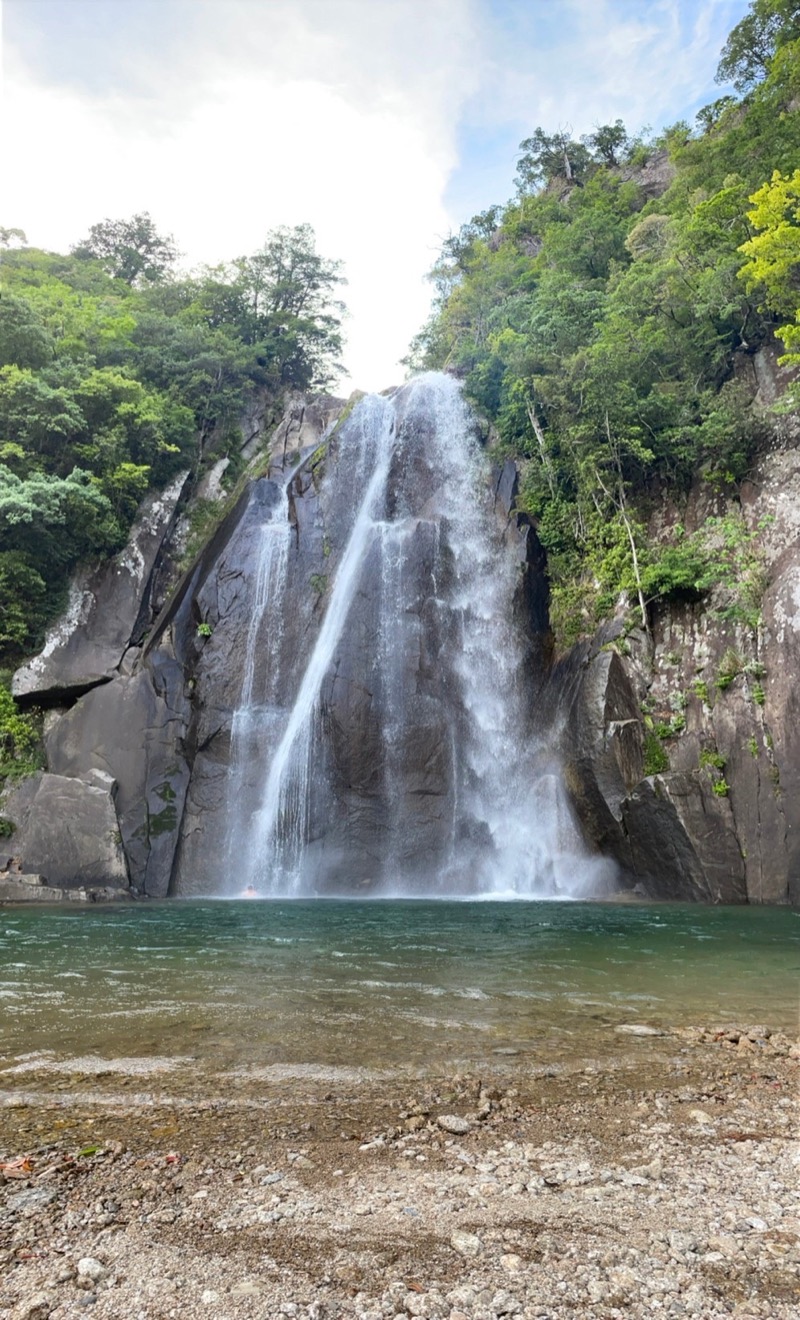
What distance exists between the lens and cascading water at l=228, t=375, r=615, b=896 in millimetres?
16312

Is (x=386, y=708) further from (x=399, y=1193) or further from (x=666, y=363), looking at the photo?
(x=399, y=1193)

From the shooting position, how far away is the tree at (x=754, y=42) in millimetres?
21625

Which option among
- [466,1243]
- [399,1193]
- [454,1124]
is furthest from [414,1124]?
[466,1243]

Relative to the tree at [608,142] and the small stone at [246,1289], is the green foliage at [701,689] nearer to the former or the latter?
the small stone at [246,1289]

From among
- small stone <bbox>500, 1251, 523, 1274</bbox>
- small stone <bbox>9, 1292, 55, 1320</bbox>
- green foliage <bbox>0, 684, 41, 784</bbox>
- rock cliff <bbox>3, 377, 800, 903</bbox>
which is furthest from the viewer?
green foliage <bbox>0, 684, 41, 784</bbox>

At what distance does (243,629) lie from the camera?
1898 cm

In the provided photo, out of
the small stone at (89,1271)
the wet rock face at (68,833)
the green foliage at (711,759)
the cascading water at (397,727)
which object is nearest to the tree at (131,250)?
the cascading water at (397,727)

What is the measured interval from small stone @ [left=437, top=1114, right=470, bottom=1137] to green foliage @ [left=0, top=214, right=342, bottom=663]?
17493 millimetres

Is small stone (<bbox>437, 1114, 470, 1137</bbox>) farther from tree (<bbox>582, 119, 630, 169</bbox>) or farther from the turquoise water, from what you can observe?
tree (<bbox>582, 119, 630, 169</bbox>)

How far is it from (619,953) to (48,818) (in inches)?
510

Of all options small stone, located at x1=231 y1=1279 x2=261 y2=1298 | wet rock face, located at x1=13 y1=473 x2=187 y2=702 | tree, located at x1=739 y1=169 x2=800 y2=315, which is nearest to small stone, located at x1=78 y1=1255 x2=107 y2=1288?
small stone, located at x1=231 y1=1279 x2=261 y2=1298

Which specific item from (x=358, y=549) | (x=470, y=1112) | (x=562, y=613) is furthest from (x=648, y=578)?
(x=470, y=1112)

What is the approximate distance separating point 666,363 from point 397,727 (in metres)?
12.4

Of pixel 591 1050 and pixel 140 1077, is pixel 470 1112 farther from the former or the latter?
pixel 140 1077
